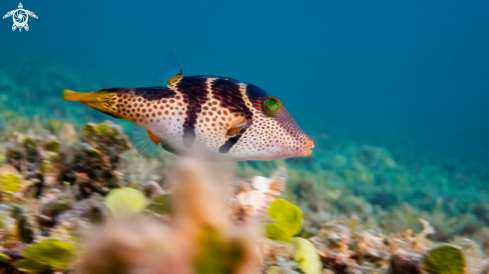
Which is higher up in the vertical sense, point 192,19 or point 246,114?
point 192,19

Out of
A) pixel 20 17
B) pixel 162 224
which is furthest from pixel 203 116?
pixel 20 17

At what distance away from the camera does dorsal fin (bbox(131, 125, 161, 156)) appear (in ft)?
5.07

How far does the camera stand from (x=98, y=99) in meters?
1.40

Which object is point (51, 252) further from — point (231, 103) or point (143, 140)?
→ point (231, 103)

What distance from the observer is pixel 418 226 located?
3.80 metres

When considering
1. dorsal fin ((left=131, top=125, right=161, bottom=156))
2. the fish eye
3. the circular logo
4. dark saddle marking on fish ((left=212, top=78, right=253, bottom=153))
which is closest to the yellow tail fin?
dorsal fin ((left=131, top=125, right=161, bottom=156))

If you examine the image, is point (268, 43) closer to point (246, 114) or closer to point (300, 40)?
point (300, 40)

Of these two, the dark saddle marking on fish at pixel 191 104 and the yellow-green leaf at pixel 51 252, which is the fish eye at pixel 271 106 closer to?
the dark saddle marking on fish at pixel 191 104

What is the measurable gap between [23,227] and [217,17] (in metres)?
137

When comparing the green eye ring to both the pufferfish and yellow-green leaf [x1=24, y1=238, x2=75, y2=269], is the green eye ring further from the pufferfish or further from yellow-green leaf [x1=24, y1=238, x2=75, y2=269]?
yellow-green leaf [x1=24, y1=238, x2=75, y2=269]

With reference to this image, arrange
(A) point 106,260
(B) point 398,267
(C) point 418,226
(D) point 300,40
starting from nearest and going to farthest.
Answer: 1. (A) point 106,260
2. (B) point 398,267
3. (C) point 418,226
4. (D) point 300,40

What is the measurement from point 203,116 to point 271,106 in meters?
0.37

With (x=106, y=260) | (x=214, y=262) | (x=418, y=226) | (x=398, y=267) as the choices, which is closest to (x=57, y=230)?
(x=106, y=260)

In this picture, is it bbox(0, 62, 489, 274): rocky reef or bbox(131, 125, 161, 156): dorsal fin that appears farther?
bbox(131, 125, 161, 156): dorsal fin
